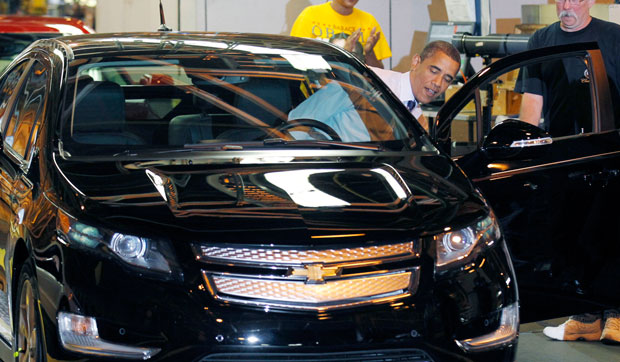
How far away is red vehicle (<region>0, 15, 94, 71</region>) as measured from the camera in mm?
11867

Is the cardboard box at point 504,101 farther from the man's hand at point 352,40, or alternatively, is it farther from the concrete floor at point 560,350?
the concrete floor at point 560,350

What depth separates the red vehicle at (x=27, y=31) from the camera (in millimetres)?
11867

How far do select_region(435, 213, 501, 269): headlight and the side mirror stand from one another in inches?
39.4

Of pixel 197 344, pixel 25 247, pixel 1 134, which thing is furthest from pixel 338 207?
pixel 1 134

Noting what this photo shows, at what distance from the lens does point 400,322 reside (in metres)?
3.56

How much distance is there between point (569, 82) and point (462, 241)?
221 centimetres

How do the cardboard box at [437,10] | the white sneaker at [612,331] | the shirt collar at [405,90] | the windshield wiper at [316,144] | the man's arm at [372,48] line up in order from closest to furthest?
1. the windshield wiper at [316,144]
2. the white sneaker at [612,331]
3. the shirt collar at [405,90]
4. the man's arm at [372,48]
5. the cardboard box at [437,10]

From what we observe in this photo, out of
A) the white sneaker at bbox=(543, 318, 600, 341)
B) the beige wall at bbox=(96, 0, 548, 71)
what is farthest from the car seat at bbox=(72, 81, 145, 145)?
the beige wall at bbox=(96, 0, 548, 71)

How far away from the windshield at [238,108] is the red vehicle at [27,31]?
660 centimetres

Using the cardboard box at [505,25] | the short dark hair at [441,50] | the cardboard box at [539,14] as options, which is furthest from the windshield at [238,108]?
the cardboard box at [505,25]

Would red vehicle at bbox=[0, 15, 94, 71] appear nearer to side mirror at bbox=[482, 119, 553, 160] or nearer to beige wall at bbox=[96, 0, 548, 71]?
beige wall at bbox=[96, 0, 548, 71]

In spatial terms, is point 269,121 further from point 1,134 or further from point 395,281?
point 395,281

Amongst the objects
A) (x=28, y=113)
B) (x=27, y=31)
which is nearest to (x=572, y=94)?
(x=28, y=113)

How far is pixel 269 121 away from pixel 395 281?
1715 millimetres
